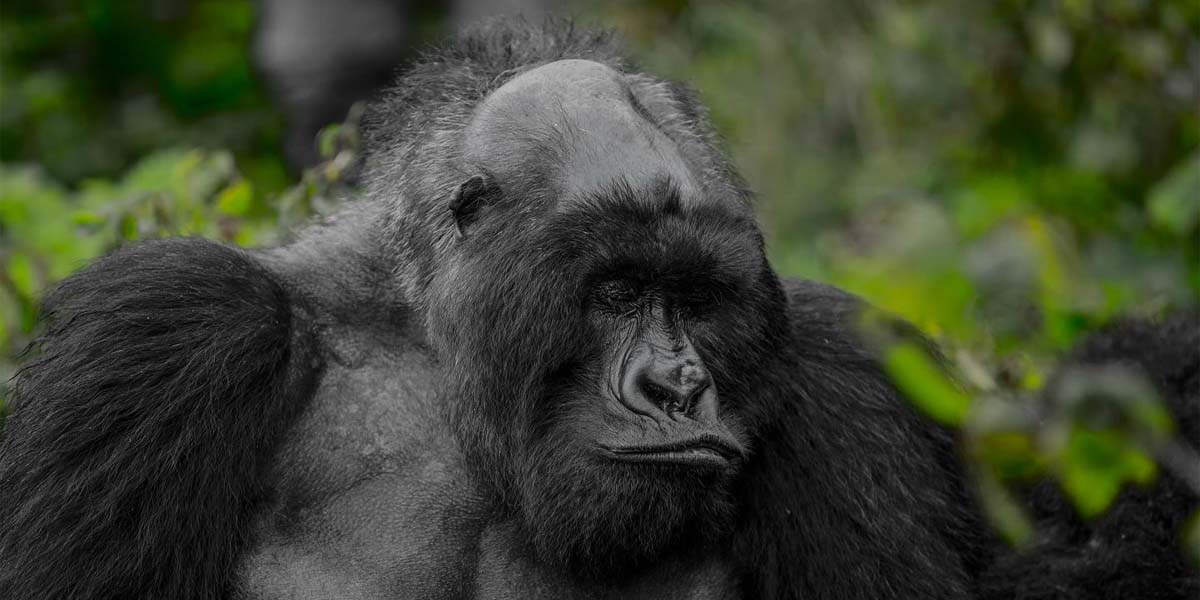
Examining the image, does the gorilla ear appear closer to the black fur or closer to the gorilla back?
the gorilla back

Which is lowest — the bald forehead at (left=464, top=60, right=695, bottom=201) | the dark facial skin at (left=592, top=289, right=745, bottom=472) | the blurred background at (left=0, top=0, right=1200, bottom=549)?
the blurred background at (left=0, top=0, right=1200, bottom=549)

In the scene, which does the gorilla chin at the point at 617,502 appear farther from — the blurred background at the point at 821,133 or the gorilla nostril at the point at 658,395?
the blurred background at the point at 821,133

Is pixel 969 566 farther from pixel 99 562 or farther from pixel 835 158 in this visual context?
pixel 835 158

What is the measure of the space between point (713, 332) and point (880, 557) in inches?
33.0

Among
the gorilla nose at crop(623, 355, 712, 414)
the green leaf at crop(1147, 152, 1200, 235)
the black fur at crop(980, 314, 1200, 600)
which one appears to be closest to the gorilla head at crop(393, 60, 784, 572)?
the gorilla nose at crop(623, 355, 712, 414)

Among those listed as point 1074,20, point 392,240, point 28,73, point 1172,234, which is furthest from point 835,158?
point 392,240

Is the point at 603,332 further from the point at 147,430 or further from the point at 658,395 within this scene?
the point at 147,430

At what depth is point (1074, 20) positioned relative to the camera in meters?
7.06

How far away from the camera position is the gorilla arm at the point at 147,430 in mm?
→ 3500

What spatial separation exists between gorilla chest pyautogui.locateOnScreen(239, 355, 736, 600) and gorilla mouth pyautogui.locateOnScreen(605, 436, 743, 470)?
0.51 m

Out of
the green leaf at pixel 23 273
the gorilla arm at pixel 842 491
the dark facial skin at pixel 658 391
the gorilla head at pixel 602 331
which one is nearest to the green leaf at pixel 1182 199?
the gorilla arm at pixel 842 491

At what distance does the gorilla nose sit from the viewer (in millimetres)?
3363

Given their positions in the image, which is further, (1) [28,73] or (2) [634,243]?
(1) [28,73]

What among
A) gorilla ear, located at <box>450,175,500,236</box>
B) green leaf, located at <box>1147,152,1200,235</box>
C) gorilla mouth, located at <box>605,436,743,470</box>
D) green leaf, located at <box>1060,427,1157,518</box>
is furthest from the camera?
green leaf, located at <box>1147,152,1200,235</box>
